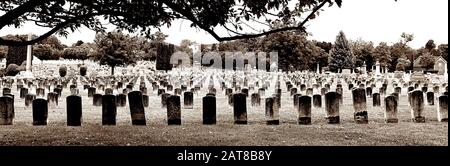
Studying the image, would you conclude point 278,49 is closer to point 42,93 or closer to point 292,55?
point 292,55

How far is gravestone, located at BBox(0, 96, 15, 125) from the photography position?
9.82 meters

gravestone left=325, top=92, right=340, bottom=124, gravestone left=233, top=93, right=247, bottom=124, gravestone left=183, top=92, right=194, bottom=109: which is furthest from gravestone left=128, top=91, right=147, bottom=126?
gravestone left=183, top=92, right=194, bottom=109

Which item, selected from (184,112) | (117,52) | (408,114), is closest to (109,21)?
(184,112)

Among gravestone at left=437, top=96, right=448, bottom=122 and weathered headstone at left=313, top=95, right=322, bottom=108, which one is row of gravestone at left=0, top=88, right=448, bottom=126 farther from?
weathered headstone at left=313, top=95, right=322, bottom=108

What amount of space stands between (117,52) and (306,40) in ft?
90.1

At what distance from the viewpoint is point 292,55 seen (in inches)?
2445

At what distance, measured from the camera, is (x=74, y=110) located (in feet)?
32.1

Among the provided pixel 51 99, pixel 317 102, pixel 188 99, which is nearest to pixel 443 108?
pixel 317 102

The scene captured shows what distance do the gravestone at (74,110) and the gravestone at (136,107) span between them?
1155 millimetres

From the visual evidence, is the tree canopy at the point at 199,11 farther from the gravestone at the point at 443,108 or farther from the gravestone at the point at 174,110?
the gravestone at the point at 443,108

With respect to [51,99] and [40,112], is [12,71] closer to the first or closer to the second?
[51,99]

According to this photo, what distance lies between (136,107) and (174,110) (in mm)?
879
